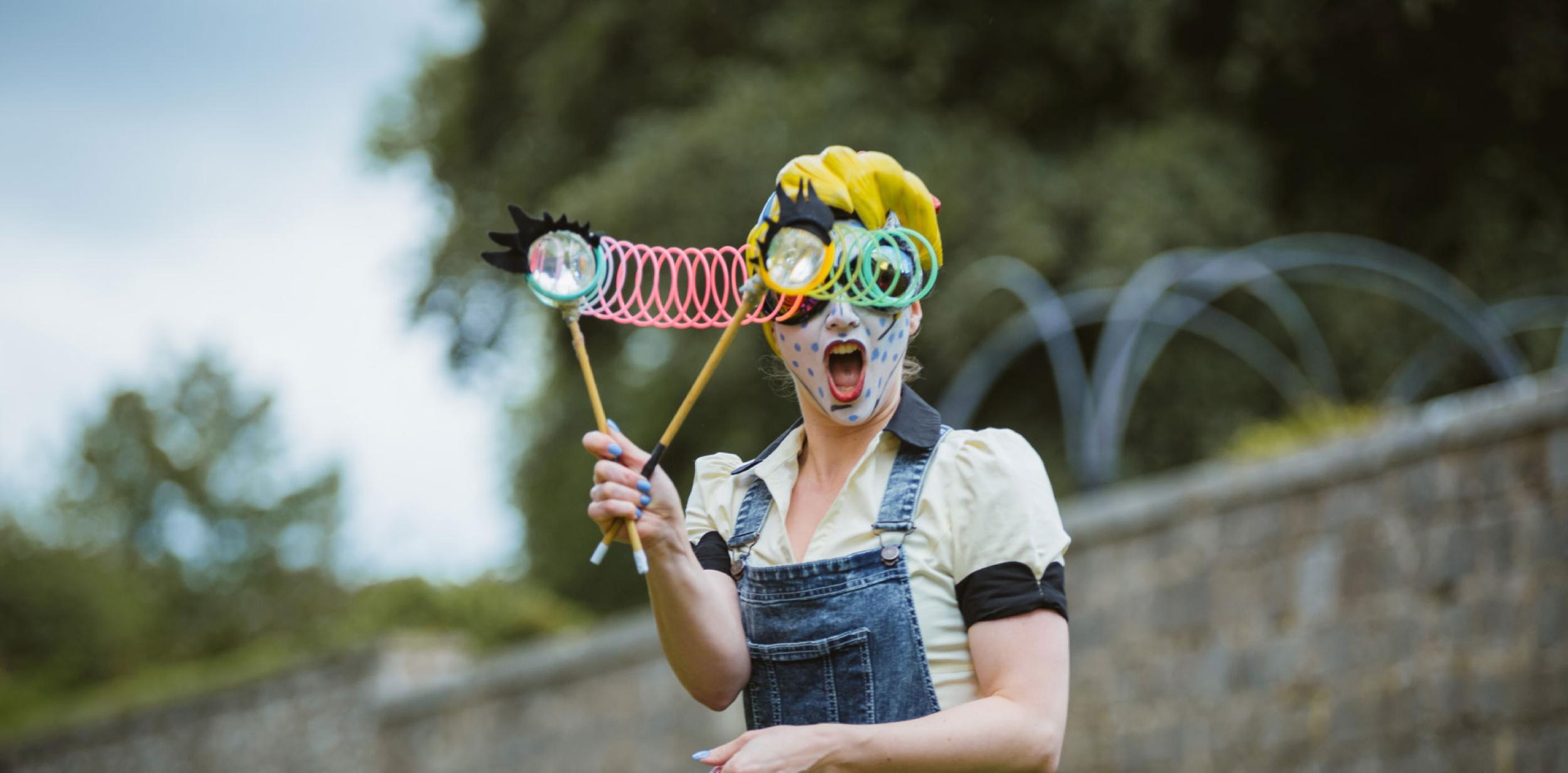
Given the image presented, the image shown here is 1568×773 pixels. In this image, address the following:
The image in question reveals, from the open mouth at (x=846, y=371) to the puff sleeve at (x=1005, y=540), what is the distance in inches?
7.8

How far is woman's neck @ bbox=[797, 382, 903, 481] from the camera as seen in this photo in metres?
2.56

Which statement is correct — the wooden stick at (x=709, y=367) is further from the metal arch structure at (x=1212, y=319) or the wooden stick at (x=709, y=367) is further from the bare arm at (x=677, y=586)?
the metal arch structure at (x=1212, y=319)

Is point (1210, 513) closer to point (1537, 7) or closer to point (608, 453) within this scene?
point (1537, 7)

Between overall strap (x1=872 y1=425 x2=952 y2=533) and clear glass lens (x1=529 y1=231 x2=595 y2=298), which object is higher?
clear glass lens (x1=529 y1=231 x2=595 y2=298)

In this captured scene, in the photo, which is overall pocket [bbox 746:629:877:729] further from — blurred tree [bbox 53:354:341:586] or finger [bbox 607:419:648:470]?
blurred tree [bbox 53:354:341:586]

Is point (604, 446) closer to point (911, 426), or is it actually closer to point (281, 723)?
point (911, 426)

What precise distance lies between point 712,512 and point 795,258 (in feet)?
1.77

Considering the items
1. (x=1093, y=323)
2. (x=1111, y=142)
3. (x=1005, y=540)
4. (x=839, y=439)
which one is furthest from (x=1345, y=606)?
(x=1111, y=142)

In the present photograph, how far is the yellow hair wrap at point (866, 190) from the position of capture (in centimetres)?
246

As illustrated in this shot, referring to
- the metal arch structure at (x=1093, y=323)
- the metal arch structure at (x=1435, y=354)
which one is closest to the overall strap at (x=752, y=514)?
the metal arch structure at (x=1093, y=323)

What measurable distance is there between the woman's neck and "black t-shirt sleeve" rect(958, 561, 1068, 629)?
31 centimetres

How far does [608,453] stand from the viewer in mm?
2199

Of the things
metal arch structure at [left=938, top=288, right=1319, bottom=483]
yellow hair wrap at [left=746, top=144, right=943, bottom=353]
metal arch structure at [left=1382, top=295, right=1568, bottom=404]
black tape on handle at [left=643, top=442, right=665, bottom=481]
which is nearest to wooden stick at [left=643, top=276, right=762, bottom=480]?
black tape on handle at [left=643, top=442, right=665, bottom=481]

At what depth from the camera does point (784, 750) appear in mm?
2170
